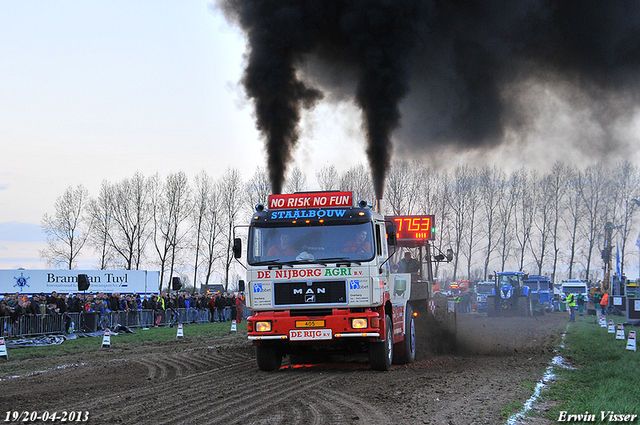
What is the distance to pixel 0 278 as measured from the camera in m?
36.4

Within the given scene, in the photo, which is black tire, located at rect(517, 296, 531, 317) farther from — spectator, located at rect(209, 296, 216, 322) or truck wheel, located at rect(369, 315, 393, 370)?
truck wheel, located at rect(369, 315, 393, 370)

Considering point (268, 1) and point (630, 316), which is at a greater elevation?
point (268, 1)

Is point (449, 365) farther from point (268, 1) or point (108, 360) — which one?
point (268, 1)

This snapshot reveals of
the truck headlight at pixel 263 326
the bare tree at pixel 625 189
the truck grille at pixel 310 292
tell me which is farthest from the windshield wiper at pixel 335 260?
the bare tree at pixel 625 189

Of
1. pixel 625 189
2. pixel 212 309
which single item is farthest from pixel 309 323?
pixel 625 189

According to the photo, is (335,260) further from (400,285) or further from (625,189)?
(625,189)

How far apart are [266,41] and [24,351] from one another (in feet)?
37.3

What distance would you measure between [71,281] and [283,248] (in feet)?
106

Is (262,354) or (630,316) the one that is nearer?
(262,354)

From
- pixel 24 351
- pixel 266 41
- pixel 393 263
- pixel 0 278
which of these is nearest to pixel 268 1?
pixel 266 41

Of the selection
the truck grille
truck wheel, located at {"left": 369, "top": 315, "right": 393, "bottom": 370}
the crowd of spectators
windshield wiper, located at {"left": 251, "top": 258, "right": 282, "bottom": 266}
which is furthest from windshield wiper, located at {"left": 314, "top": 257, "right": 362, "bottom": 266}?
the crowd of spectators

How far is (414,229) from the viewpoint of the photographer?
52.7 ft

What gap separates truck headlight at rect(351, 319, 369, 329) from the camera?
10758 millimetres

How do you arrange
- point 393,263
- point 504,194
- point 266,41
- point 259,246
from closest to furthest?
1. point 259,246
2. point 393,263
3. point 266,41
4. point 504,194
